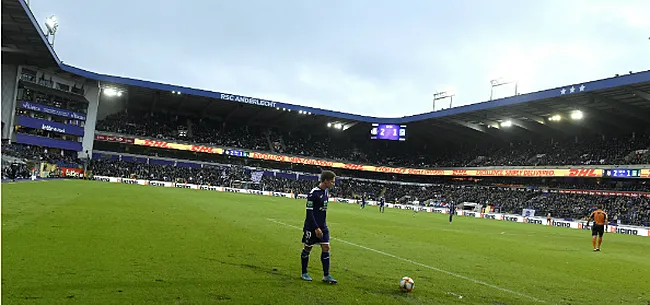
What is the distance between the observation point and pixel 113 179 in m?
58.5

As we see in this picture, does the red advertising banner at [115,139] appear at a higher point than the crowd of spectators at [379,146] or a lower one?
lower

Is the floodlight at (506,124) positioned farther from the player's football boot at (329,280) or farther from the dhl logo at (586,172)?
the player's football boot at (329,280)

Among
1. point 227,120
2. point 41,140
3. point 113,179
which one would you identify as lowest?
point 113,179

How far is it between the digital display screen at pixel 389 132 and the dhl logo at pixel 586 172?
23351mm

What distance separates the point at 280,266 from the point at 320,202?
2.25 metres

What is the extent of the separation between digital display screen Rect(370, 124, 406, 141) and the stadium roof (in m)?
2.13

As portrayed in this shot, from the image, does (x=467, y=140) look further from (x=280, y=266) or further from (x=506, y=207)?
(x=280, y=266)

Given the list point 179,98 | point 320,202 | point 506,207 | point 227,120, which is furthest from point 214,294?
point 227,120

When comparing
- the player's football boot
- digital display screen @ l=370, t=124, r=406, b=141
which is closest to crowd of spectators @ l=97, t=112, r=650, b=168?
digital display screen @ l=370, t=124, r=406, b=141

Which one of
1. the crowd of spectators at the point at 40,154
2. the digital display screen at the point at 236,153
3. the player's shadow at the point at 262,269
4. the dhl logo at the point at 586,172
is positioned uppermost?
the dhl logo at the point at 586,172

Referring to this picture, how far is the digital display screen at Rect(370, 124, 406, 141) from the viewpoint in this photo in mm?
67812

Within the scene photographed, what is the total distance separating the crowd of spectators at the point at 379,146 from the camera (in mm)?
52938

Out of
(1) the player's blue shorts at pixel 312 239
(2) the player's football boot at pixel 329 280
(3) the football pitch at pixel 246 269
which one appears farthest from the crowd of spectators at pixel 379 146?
(1) the player's blue shorts at pixel 312 239

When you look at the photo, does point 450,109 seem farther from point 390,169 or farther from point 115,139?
point 115,139
